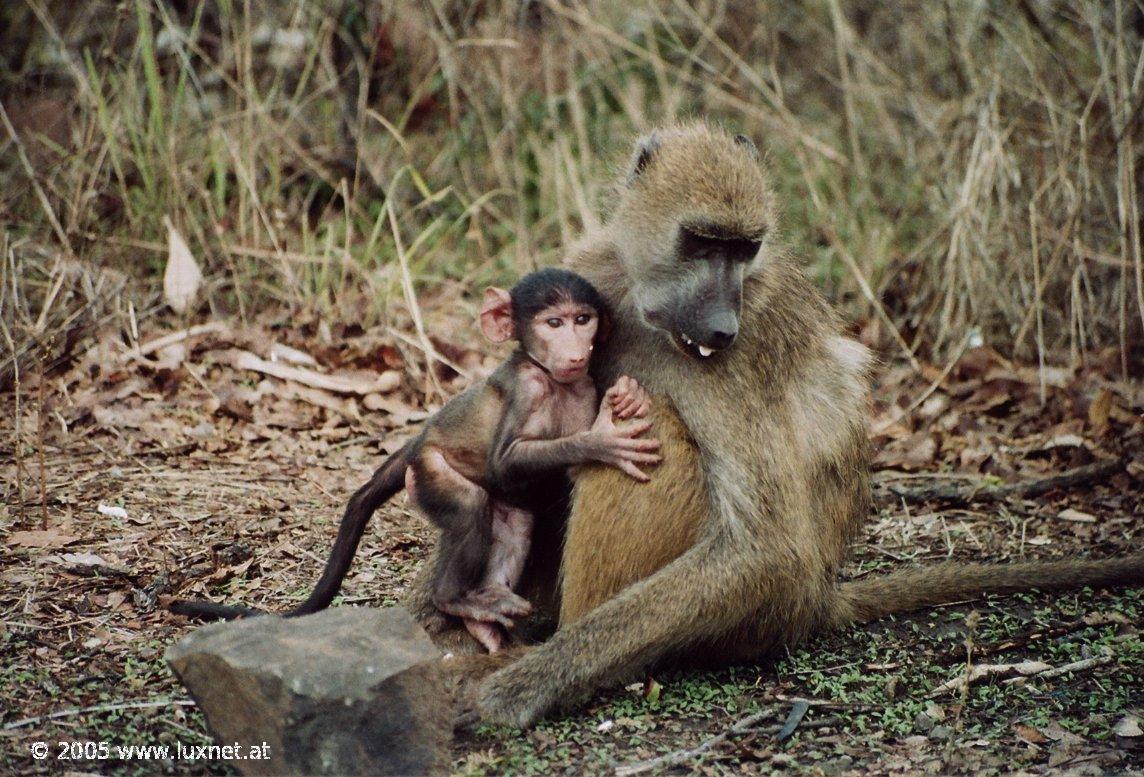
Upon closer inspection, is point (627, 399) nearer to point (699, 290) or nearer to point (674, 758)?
point (699, 290)

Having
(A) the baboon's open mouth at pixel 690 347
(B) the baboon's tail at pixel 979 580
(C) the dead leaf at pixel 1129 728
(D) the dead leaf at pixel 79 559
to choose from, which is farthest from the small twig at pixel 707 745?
(D) the dead leaf at pixel 79 559

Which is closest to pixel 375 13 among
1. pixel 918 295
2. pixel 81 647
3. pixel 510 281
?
pixel 510 281

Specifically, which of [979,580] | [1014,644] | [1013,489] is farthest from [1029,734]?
Answer: [1013,489]

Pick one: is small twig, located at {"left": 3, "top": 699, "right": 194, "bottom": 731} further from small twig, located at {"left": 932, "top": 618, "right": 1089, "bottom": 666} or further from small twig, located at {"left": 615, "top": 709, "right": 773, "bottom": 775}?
small twig, located at {"left": 932, "top": 618, "right": 1089, "bottom": 666}

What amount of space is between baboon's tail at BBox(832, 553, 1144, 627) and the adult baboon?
35 cm

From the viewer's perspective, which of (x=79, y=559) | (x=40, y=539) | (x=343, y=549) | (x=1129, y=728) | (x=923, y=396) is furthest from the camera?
(x=923, y=396)

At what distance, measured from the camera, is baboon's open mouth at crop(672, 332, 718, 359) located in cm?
348

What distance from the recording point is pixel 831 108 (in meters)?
9.47

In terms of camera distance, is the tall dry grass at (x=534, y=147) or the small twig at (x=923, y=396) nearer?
the small twig at (x=923, y=396)

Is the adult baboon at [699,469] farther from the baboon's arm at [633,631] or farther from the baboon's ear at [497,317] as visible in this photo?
the baboon's ear at [497,317]

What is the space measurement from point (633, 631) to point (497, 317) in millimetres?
1031

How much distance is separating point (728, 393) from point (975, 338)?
11.3ft

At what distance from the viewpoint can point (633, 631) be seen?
11.4ft

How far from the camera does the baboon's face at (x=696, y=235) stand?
3502 mm
